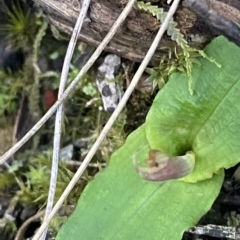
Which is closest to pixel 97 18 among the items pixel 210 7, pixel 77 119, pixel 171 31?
pixel 171 31

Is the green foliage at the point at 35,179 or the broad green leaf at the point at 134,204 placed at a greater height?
the broad green leaf at the point at 134,204

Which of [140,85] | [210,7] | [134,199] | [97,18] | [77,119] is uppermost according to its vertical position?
[210,7]

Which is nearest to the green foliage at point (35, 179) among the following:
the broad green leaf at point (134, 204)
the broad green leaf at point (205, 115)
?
the broad green leaf at point (134, 204)

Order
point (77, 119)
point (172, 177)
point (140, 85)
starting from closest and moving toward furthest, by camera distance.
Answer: point (172, 177)
point (140, 85)
point (77, 119)

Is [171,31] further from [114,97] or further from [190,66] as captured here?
[114,97]

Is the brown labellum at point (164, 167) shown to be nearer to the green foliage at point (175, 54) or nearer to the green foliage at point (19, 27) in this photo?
the green foliage at point (175, 54)

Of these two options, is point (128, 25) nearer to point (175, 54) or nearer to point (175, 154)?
point (175, 54)
